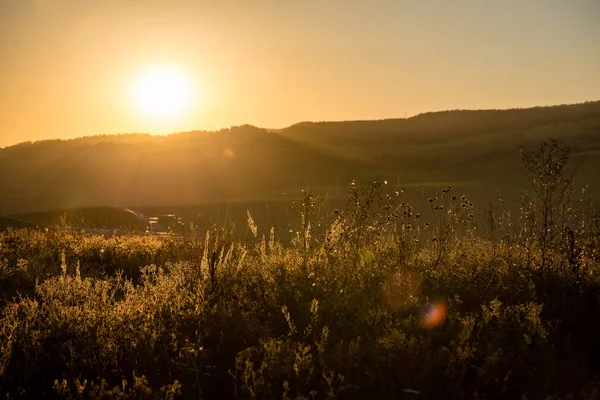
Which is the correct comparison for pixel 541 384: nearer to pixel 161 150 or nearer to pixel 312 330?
pixel 312 330

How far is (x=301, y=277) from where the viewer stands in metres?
7.26

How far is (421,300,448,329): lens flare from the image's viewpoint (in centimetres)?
563

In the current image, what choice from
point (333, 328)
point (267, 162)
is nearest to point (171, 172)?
point (267, 162)

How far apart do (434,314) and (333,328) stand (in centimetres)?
104

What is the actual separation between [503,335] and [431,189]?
3368 centimetres

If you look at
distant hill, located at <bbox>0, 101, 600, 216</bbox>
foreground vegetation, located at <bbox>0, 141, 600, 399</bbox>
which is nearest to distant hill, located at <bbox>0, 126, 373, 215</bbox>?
distant hill, located at <bbox>0, 101, 600, 216</bbox>

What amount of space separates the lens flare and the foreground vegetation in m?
0.03

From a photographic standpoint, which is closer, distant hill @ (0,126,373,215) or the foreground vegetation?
the foreground vegetation

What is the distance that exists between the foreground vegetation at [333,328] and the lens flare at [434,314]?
0.03m

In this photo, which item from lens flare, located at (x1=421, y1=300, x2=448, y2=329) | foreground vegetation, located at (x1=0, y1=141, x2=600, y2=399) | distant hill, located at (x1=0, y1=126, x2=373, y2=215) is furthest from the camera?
distant hill, located at (x1=0, y1=126, x2=373, y2=215)

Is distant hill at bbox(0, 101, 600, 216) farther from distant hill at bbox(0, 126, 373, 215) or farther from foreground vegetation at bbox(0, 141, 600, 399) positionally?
foreground vegetation at bbox(0, 141, 600, 399)

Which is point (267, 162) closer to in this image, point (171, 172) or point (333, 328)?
point (171, 172)

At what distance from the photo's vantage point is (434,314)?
19.4 feet

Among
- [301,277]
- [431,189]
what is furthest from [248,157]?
[301,277]
